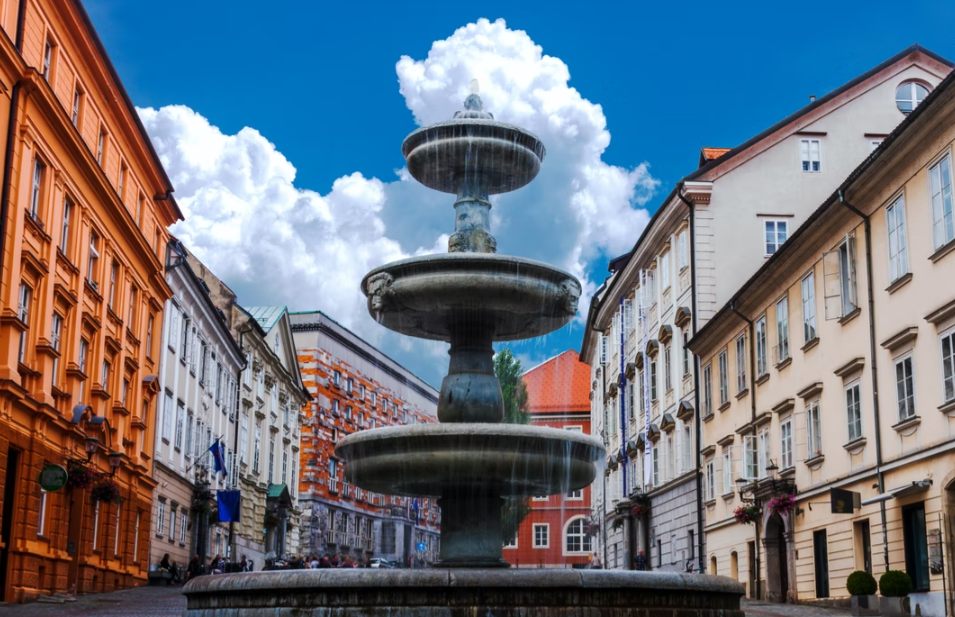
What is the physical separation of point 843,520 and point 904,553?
10.8 feet

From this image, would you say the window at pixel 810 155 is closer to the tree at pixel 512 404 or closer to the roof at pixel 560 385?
the tree at pixel 512 404

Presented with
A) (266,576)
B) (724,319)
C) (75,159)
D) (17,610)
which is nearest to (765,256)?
(724,319)

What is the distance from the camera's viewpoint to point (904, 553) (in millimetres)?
22500

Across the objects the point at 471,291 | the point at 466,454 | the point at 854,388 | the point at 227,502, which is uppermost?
the point at 854,388

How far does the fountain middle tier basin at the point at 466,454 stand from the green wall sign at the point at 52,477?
1479 cm

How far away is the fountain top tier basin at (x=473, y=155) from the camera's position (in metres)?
12.5

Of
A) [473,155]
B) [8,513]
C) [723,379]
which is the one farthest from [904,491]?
[8,513]

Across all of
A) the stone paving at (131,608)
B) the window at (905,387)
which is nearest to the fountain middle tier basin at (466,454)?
the stone paving at (131,608)

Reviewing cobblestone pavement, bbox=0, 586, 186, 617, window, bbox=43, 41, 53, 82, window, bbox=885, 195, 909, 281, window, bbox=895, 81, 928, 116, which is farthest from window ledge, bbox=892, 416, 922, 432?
window, bbox=43, 41, 53, 82

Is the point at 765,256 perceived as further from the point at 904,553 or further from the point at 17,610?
the point at 17,610

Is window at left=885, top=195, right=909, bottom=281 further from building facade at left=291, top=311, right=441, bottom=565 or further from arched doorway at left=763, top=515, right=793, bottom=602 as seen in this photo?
building facade at left=291, top=311, right=441, bottom=565

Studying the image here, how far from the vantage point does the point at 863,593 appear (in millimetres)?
22453

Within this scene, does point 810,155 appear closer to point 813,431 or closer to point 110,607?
point 813,431

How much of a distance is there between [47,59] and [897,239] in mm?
19187
